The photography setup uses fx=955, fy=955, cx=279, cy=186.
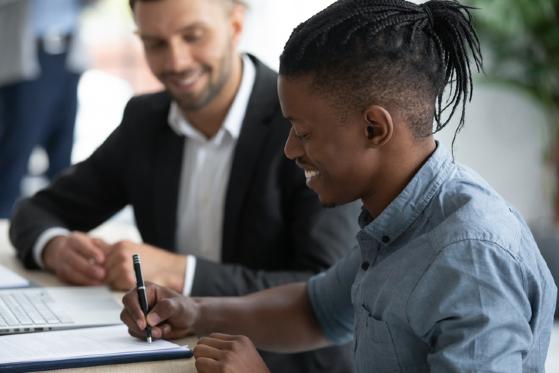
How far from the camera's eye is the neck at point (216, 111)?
2051mm

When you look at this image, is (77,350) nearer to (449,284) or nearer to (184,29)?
(449,284)

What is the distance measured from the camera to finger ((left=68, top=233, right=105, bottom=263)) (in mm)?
1763

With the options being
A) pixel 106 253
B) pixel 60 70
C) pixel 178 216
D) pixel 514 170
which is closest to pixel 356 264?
pixel 106 253

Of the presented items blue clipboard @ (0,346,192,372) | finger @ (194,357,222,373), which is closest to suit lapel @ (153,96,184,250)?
blue clipboard @ (0,346,192,372)

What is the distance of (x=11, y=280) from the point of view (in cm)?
176

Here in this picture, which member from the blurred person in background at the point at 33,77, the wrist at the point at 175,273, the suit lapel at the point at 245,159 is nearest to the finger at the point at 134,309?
the wrist at the point at 175,273

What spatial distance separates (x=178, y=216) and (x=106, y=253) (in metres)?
0.30

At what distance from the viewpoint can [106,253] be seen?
5.80ft

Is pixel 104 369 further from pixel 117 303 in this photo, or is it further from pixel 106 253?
pixel 106 253

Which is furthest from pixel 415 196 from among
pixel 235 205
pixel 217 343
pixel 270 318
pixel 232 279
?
pixel 235 205

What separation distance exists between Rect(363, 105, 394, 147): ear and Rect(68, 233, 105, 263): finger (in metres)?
0.75

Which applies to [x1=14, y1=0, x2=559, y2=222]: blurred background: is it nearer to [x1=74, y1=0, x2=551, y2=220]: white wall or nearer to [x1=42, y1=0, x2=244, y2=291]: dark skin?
[x1=74, y1=0, x2=551, y2=220]: white wall

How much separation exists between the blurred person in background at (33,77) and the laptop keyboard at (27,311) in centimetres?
249

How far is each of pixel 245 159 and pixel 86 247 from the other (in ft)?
1.23
